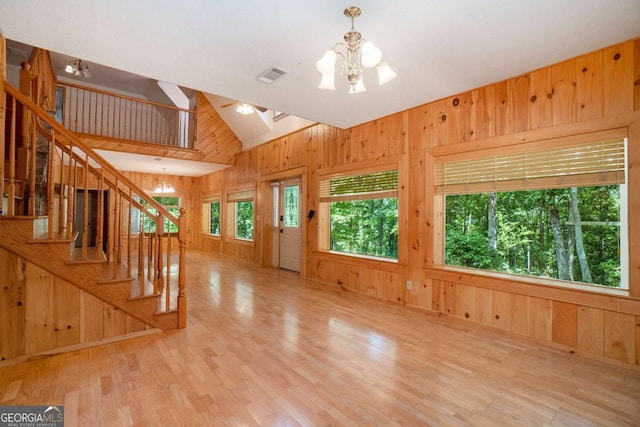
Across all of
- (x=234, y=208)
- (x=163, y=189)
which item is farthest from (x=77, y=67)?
(x=234, y=208)

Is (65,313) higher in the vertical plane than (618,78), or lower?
lower

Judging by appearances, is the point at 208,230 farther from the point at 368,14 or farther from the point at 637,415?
the point at 637,415

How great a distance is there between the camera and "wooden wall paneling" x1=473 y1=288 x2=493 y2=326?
3.07 metres

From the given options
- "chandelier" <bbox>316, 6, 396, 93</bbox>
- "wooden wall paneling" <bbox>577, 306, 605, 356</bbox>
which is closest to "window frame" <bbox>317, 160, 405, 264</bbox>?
"wooden wall paneling" <bbox>577, 306, 605, 356</bbox>

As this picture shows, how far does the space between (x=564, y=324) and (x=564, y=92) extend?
6.79ft

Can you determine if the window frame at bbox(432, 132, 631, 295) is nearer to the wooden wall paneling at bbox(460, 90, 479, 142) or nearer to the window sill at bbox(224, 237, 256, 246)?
the wooden wall paneling at bbox(460, 90, 479, 142)

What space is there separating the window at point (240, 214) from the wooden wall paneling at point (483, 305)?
5.25m

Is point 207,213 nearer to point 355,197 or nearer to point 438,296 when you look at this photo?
point 355,197

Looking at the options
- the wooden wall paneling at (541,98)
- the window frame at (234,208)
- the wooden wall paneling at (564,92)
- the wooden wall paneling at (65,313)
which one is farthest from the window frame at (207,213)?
the wooden wall paneling at (564,92)

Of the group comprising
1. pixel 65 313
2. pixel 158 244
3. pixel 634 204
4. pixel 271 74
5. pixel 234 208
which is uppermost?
pixel 271 74

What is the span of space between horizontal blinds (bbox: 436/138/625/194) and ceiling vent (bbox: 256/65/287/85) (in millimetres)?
2077

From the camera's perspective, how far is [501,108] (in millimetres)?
3016

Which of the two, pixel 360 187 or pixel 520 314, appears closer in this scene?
pixel 520 314

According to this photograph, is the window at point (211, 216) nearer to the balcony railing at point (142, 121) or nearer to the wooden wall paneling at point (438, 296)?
the balcony railing at point (142, 121)
